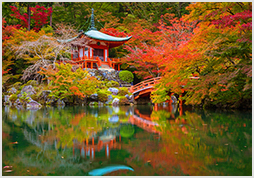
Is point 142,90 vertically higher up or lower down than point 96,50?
lower down

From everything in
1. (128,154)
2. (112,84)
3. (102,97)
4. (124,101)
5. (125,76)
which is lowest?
(128,154)

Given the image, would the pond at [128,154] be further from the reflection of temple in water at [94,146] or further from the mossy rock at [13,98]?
the mossy rock at [13,98]

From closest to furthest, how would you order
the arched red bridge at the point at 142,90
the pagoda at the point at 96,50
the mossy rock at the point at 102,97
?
the mossy rock at the point at 102,97 → the arched red bridge at the point at 142,90 → the pagoda at the point at 96,50

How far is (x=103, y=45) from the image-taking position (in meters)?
21.7

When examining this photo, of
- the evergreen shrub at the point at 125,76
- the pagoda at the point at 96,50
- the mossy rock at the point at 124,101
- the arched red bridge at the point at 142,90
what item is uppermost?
the pagoda at the point at 96,50

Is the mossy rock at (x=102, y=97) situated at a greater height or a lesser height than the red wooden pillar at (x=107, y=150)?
greater

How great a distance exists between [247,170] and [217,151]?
803 mm

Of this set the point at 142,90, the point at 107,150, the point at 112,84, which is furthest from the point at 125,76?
the point at 107,150

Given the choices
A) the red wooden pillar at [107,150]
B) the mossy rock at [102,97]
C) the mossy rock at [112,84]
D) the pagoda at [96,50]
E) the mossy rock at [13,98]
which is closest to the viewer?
the red wooden pillar at [107,150]

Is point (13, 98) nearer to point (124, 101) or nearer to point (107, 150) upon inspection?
point (124, 101)

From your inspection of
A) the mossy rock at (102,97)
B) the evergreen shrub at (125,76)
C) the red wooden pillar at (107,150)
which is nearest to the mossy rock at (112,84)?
the evergreen shrub at (125,76)

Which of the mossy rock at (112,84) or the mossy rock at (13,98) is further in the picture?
the mossy rock at (112,84)

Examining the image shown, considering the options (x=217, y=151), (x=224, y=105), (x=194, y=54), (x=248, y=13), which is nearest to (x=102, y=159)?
(x=217, y=151)

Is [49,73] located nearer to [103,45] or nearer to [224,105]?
[103,45]
